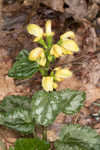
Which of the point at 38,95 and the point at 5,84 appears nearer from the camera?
the point at 38,95

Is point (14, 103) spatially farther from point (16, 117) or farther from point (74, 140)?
point (74, 140)

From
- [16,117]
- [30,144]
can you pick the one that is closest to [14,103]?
[16,117]

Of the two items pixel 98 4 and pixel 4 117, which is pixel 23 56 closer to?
pixel 4 117

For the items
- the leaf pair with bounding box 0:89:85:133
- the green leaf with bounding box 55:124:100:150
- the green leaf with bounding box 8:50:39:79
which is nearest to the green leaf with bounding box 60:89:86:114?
the leaf pair with bounding box 0:89:85:133

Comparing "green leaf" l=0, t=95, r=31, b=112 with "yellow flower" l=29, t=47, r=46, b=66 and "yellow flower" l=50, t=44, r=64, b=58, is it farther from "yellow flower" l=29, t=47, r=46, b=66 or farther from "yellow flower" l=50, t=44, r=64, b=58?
"yellow flower" l=50, t=44, r=64, b=58

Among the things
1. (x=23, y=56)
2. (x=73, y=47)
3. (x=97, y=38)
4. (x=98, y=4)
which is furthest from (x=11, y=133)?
(x=98, y=4)
